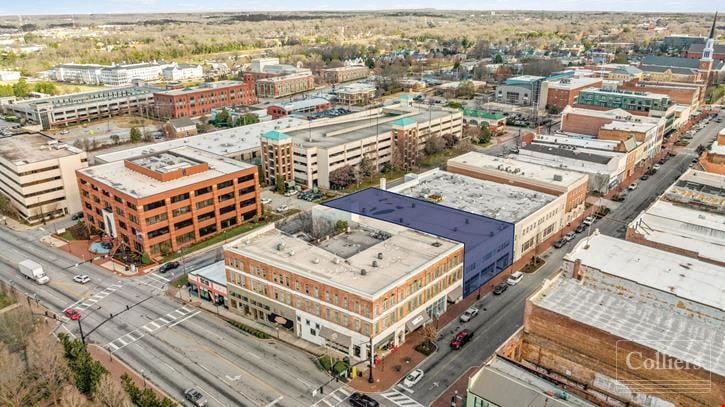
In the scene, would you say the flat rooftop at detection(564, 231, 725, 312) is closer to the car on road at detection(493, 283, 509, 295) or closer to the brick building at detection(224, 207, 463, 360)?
the car on road at detection(493, 283, 509, 295)

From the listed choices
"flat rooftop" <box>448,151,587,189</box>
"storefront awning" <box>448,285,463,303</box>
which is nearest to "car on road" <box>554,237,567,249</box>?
"flat rooftop" <box>448,151,587,189</box>

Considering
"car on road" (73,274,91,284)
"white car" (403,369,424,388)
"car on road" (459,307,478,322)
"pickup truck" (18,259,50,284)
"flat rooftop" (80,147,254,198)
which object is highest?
"flat rooftop" (80,147,254,198)

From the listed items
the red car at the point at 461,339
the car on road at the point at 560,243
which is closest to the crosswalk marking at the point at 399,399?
the red car at the point at 461,339

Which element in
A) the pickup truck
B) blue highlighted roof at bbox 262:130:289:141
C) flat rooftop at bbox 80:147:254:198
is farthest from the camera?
blue highlighted roof at bbox 262:130:289:141

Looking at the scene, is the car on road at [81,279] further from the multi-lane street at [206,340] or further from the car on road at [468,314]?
the car on road at [468,314]

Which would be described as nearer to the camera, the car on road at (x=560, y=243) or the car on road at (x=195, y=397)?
the car on road at (x=195, y=397)

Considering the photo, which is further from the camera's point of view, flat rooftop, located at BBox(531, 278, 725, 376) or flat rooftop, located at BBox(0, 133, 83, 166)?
flat rooftop, located at BBox(0, 133, 83, 166)

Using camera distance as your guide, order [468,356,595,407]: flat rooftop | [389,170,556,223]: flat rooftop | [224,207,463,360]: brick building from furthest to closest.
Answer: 1. [389,170,556,223]: flat rooftop
2. [224,207,463,360]: brick building
3. [468,356,595,407]: flat rooftop

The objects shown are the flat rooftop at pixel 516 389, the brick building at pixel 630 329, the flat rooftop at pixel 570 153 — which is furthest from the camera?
the flat rooftop at pixel 570 153
